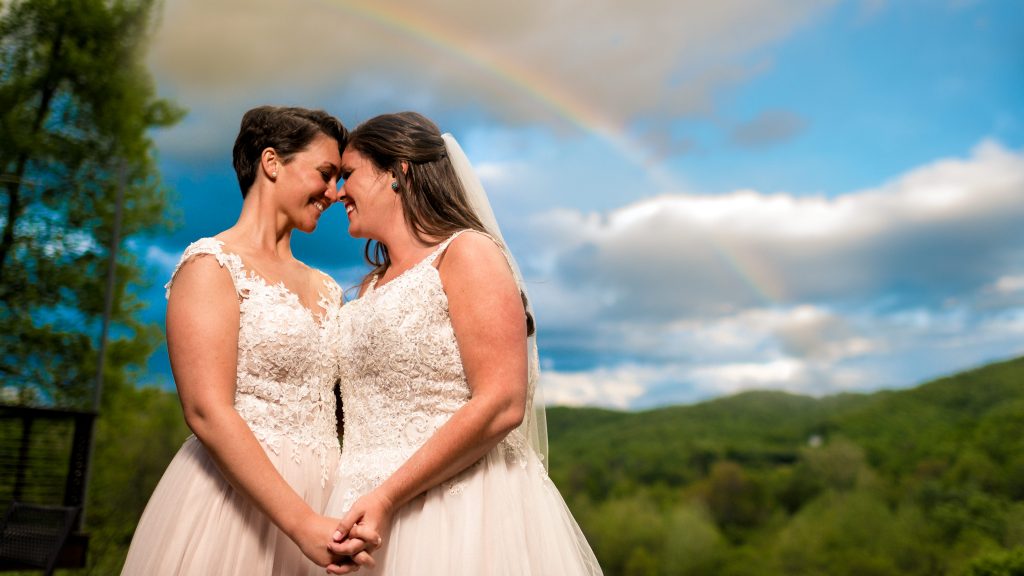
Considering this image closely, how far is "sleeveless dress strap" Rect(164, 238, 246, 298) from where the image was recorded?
218 cm

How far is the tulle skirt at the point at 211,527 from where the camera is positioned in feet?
6.84

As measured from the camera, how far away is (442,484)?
206 centimetres

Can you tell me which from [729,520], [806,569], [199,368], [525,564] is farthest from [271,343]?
[729,520]

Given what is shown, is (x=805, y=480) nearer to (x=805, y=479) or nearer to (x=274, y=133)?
(x=805, y=479)

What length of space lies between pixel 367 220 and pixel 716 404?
137 feet

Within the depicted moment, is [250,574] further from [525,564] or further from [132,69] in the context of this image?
[132,69]

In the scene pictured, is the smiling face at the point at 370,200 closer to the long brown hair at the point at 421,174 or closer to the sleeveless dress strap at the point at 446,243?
the long brown hair at the point at 421,174

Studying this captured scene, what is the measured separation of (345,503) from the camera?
206cm

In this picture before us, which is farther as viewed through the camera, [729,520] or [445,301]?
[729,520]

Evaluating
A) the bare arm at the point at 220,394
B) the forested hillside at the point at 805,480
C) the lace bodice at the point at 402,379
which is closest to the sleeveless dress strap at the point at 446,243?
the lace bodice at the point at 402,379

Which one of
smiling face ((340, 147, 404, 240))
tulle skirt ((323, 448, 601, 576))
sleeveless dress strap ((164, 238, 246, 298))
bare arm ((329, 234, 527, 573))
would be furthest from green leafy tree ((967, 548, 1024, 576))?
sleeveless dress strap ((164, 238, 246, 298))

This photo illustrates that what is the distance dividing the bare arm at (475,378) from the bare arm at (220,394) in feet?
0.53

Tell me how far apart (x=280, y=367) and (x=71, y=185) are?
38.9ft

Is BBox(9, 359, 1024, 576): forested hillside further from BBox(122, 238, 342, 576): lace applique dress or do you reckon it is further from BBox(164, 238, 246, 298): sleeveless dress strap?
BBox(164, 238, 246, 298): sleeveless dress strap
